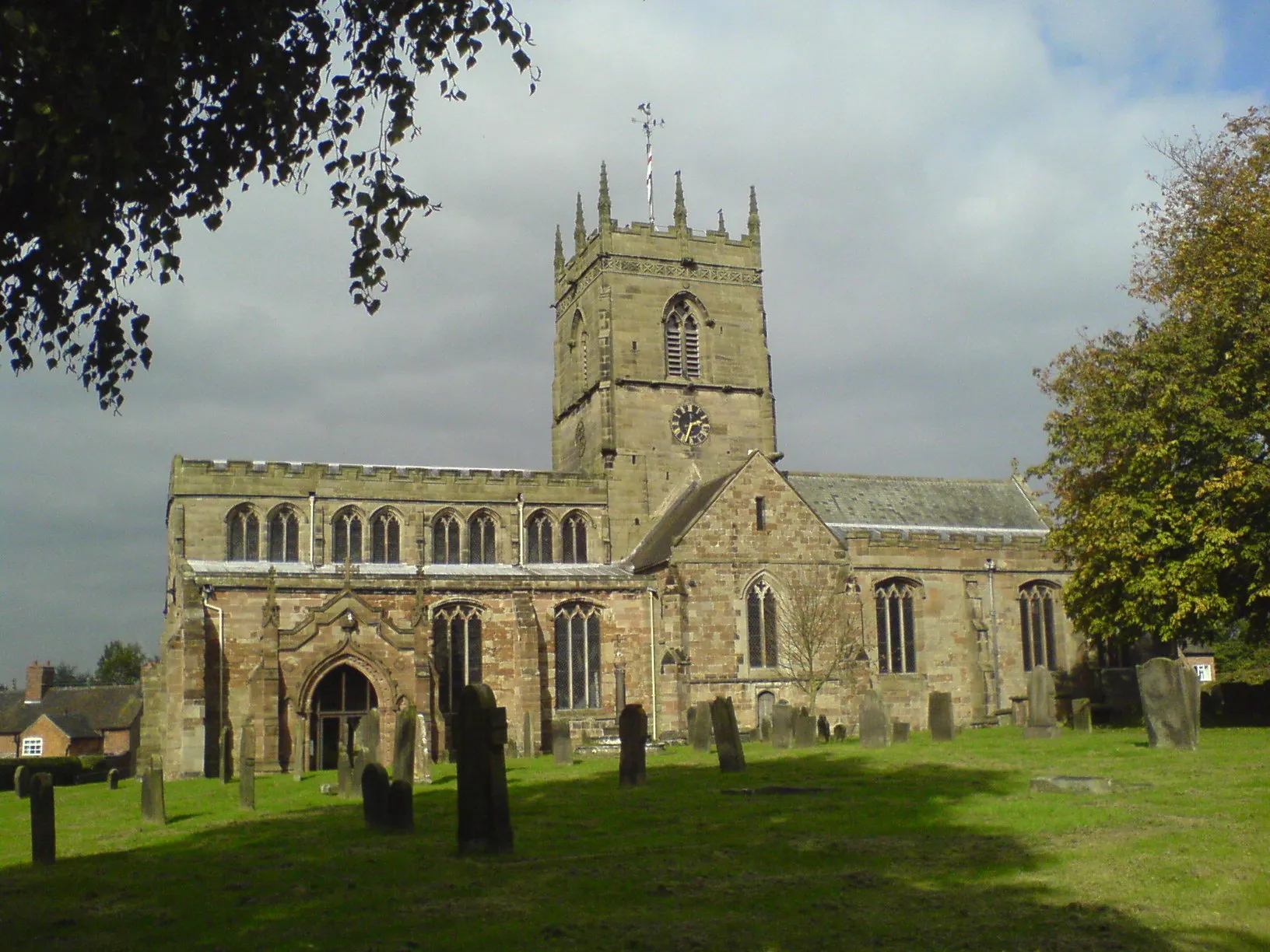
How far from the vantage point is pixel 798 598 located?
36875 mm

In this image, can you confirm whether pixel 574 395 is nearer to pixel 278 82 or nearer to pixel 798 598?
pixel 798 598

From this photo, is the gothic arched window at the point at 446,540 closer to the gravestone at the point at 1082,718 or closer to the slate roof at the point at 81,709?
the gravestone at the point at 1082,718

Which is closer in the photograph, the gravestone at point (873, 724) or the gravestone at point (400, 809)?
the gravestone at point (400, 809)

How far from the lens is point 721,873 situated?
418 inches

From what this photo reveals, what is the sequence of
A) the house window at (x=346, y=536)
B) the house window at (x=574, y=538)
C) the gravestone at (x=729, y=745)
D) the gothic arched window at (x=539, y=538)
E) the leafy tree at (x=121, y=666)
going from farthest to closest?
the leafy tree at (x=121, y=666) < the house window at (x=574, y=538) < the gothic arched window at (x=539, y=538) < the house window at (x=346, y=536) < the gravestone at (x=729, y=745)

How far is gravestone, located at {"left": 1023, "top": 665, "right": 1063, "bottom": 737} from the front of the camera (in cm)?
2602

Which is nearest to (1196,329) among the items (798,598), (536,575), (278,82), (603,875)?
(798,598)

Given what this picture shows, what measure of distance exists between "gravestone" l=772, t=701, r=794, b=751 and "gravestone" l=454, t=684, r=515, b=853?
54.1 feet

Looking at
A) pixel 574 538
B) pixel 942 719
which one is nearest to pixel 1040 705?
pixel 942 719

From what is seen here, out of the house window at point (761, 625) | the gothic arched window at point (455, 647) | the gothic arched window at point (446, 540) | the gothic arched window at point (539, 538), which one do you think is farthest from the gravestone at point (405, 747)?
the gothic arched window at point (539, 538)

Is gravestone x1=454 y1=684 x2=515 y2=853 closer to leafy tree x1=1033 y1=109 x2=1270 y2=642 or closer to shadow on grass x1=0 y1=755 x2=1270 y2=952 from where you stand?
shadow on grass x1=0 y1=755 x2=1270 y2=952

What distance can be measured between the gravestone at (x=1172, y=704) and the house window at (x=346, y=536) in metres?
26.0

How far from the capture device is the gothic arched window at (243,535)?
39062 millimetres

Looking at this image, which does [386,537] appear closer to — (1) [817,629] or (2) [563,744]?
(1) [817,629]
